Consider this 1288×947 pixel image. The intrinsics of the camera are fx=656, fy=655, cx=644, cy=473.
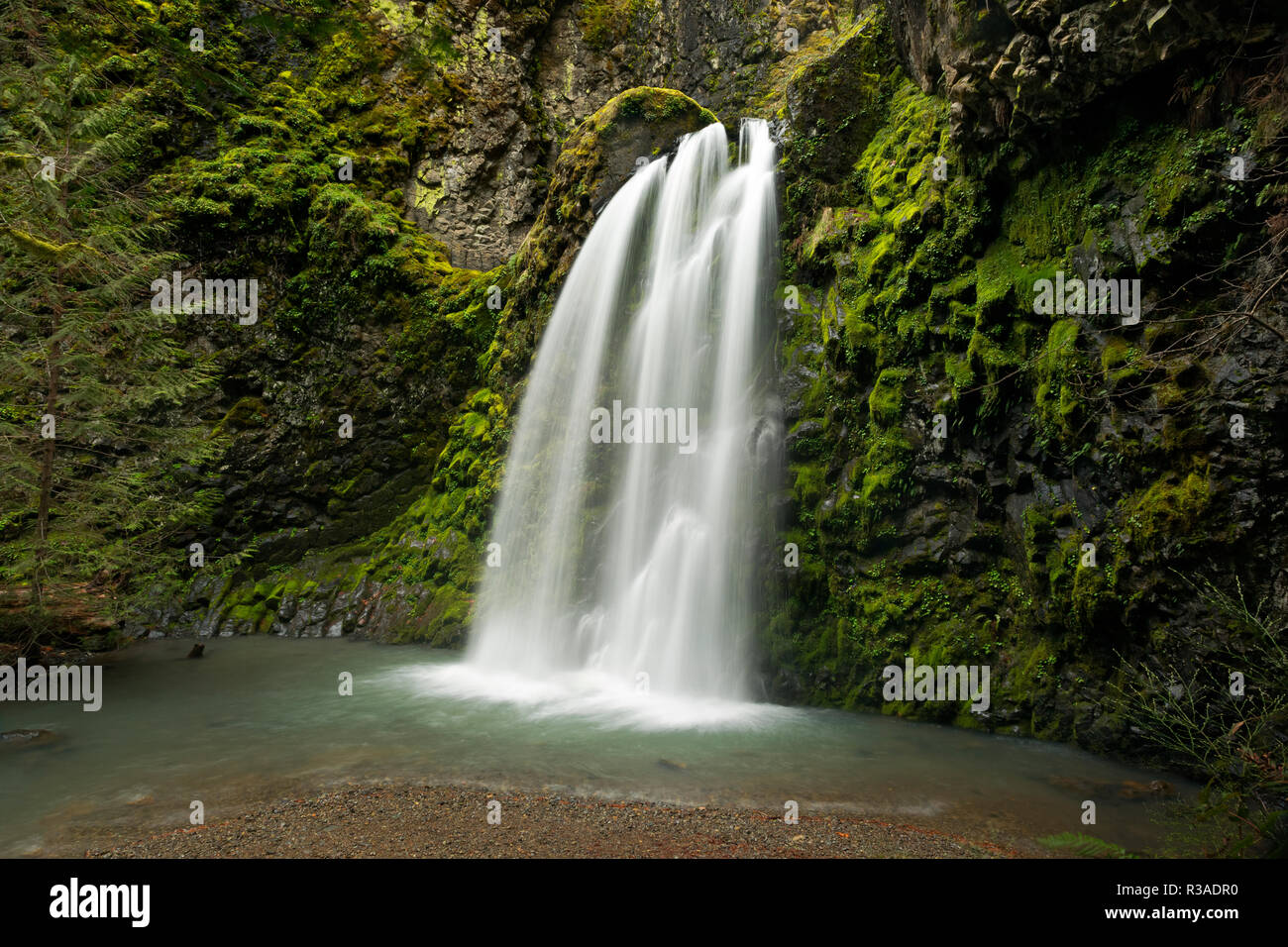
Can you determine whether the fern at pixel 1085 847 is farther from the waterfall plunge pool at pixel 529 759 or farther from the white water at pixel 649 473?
the white water at pixel 649 473

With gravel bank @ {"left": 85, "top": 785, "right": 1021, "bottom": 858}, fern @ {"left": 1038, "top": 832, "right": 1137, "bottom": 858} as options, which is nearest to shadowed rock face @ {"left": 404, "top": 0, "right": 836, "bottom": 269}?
gravel bank @ {"left": 85, "top": 785, "right": 1021, "bottom": 858}

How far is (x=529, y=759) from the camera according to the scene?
608 cm

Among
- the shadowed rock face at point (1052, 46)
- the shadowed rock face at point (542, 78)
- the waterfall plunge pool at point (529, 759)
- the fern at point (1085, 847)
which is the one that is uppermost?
the shadowed rock face at point (542, 78)

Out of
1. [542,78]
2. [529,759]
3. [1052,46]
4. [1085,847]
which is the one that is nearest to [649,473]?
[529,759]

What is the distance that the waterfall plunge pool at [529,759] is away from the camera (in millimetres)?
4871

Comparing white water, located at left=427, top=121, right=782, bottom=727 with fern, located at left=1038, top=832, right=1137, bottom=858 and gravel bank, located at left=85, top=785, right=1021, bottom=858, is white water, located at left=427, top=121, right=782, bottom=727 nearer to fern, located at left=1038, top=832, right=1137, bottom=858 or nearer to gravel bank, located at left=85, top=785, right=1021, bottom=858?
gravel bank, located at left=85, top=785, right=1021, bottom=858

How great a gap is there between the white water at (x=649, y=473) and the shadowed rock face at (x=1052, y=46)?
351 cm

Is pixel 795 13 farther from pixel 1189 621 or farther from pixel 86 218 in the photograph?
pixel 1189 621

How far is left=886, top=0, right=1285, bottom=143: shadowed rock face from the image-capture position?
5.80m

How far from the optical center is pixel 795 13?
69.3 feet

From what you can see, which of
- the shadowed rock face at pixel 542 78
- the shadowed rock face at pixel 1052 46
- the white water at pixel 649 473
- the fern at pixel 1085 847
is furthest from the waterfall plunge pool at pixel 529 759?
the shadowed rock face at pixel 542 78

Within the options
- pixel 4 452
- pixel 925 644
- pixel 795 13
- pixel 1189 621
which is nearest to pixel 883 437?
pixel 925 644
